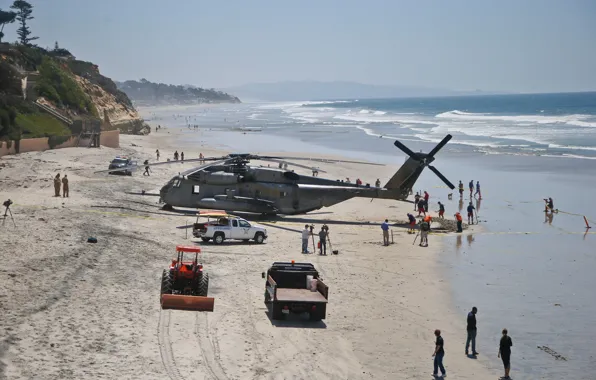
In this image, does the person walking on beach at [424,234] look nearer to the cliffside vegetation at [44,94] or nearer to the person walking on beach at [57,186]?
the person walking on beach at [57,186]

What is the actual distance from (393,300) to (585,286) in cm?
672

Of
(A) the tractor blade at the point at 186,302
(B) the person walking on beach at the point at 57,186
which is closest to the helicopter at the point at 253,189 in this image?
(B) the person walking on beach at the point at 57,186

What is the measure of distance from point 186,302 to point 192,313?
1.00 feet

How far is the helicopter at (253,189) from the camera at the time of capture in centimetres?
3219

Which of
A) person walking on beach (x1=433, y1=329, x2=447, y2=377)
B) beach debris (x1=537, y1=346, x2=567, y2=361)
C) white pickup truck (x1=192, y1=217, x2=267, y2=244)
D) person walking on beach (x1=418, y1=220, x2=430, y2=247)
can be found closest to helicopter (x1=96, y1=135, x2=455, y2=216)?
person walking on beach (x1=418, y1=220, x2=430, y2=247)

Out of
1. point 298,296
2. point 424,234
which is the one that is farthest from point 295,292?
point 424,234

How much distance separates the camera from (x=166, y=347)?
1492 cm

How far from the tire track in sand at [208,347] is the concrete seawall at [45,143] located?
33.4 meters

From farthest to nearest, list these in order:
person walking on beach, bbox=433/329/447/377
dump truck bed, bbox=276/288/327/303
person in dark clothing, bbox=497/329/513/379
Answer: dump truck bed, bbox=276/288/327/303, person in dark clothing, bbox=497/329/513/379, person walking on beach, bbox=433/329/447/377

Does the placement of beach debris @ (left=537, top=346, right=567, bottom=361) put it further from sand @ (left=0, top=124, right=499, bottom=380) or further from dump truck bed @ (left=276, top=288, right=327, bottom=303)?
dump truck bed @ (left=276, top=288, right=327, bottom=303)

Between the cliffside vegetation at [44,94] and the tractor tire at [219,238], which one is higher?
the cliffside vegetation at [44,94]

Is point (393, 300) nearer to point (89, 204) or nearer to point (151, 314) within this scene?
point (151, 314)

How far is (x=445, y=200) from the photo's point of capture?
42062mm

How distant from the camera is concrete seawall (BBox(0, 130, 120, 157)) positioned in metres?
46.5
